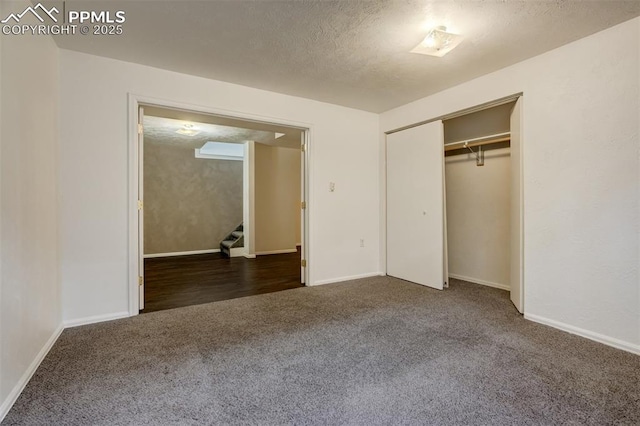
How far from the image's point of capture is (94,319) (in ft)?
8.85

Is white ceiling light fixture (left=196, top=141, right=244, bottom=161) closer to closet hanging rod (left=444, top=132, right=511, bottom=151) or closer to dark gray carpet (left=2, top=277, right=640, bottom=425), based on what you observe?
closet hanging rod (left=444, top=132, right=511, bottom=151)

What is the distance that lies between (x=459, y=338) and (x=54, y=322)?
10.6ft

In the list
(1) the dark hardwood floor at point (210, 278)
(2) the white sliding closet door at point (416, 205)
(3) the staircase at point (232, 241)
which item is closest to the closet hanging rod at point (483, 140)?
(2) the white sliding closet door at point (416, 205)

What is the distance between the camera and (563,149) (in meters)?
2.56

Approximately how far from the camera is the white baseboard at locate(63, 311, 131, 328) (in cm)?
260

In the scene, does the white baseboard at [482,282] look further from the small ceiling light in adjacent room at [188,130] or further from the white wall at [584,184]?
the small ceiling light in adjacent room at [188,130]

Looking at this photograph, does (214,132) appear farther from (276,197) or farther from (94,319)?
(94,319)

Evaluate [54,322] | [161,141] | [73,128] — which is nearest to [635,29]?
[73,128]

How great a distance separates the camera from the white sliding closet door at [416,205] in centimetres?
376

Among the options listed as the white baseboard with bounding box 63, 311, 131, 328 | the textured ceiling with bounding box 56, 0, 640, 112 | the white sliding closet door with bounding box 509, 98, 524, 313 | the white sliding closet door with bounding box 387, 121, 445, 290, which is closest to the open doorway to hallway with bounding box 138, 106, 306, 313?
the white sliding closet door with bounding box 387, 121, 445, 290

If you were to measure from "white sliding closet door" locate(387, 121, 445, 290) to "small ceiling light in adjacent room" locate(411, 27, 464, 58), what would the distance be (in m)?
1.43

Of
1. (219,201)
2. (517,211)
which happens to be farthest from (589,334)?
(219,201)

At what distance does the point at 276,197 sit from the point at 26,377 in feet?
17.9

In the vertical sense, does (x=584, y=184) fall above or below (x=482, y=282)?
above
